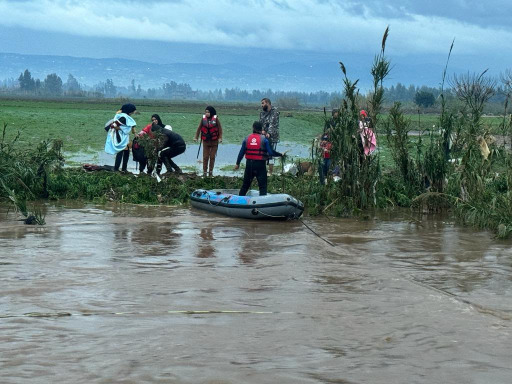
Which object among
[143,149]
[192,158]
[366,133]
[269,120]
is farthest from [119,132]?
[192,158]

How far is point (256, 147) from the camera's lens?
15430 millimetres

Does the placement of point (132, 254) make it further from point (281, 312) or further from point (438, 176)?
point (438, 176)

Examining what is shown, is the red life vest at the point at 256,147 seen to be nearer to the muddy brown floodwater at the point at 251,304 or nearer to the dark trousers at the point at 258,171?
the dark trousers at the point at 258,171

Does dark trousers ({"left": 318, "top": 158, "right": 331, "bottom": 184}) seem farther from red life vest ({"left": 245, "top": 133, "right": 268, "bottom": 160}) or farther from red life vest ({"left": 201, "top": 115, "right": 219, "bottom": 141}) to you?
red life vest ({"left": 201, "top": 115, "right": 219, "bottom": 141})

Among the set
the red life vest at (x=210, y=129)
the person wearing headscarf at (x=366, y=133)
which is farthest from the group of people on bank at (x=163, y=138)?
the person wearing headscarf at (x=366, y=133)

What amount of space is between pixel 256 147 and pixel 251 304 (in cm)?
657

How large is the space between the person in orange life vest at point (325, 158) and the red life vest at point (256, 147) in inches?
52.2

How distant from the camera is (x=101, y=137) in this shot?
37.0m

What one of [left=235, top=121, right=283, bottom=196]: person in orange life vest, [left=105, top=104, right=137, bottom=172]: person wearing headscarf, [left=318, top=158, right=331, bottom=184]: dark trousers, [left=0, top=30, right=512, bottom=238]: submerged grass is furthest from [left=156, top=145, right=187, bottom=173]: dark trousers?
[left=318, top=158, right=331, bottom=184]: dark trousers

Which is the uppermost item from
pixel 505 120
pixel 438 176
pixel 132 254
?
pixel 505 120

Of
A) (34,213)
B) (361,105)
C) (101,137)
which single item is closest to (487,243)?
(361,105)

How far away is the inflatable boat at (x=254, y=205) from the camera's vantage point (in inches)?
590

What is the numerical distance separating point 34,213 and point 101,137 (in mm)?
22715

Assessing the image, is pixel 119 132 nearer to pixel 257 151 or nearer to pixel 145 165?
pixel 145 165
